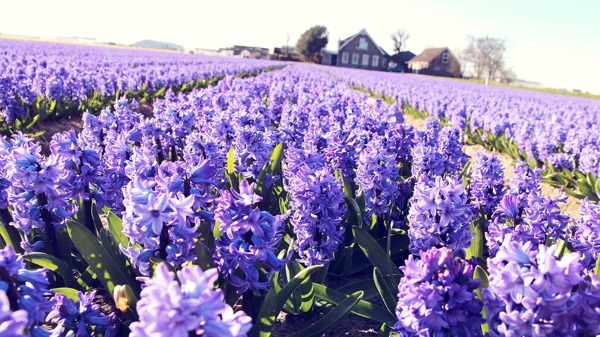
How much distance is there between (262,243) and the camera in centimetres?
199

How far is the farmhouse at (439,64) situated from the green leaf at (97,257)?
87.2m

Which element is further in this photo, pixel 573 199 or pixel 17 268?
pixel 573 199

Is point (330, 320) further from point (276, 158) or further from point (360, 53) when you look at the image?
point (360, 53)

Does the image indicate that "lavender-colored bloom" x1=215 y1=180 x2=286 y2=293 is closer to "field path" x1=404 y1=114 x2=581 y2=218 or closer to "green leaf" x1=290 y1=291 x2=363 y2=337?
"green leaf" x1=290 y1=291 x2=363 y2=337

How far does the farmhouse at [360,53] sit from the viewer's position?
273 ft

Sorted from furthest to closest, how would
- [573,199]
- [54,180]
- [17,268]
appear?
[573,199] → [54,180] → [17,268]

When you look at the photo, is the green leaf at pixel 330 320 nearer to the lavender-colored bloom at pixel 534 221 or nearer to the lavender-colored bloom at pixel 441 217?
the lavender-colored bloom at pixel 441 217

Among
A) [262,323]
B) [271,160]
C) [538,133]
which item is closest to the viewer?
[262,323]

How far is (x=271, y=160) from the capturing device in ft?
14.2

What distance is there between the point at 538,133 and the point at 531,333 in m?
8.55

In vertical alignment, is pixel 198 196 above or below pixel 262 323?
above

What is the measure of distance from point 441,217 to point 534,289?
1050 mm

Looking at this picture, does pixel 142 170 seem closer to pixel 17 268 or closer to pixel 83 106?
pixel 17 268

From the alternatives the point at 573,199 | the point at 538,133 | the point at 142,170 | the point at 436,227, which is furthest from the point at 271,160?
the point at 538,133
